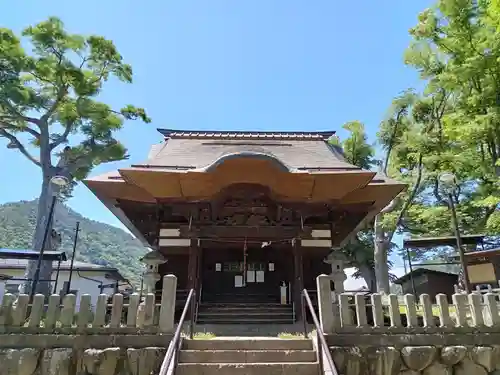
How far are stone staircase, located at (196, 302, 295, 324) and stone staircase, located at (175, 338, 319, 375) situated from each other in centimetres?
282

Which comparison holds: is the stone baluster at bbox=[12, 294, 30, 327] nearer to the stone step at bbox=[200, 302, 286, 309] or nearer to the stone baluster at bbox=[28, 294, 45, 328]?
the stone baluster at bbox=[28, 294, 45, 328]

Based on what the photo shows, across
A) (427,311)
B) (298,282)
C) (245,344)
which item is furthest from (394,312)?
(298,282)

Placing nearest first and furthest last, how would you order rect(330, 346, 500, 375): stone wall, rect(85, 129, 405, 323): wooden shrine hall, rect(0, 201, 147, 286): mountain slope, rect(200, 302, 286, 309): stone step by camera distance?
rect(330, 346, 500, 375): stone wall, rect(85, 129, 405, 323): wooden shrine hall, rect(200, 302, 286, 309): stone step, rect(0, 201, 147, 286): mountain slope

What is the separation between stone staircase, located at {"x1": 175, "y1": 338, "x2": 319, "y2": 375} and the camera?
18.1 feet

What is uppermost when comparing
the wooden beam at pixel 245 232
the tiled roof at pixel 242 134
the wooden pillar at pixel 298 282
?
the tiled roof at pixel 242 134

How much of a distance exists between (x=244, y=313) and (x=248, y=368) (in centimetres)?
369

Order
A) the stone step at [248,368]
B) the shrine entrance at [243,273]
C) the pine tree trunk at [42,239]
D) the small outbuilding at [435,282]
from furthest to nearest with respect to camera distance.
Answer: the small outbuilding at [435,282] → the pine tree trunk at [42,239] → the shrine entrance at [243,273] → the stone step at [248,368]

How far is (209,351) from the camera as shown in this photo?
587 cm

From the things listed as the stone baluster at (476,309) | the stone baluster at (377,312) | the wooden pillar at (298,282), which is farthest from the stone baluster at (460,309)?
the wooden pillar at (298,282)

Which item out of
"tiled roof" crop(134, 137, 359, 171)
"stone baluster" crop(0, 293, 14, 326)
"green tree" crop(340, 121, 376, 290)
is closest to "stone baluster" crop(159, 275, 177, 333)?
"stone baluster" crop(0, 293, 14, 326)

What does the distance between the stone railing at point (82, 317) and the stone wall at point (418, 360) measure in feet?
9.52

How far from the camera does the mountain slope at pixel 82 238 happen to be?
4875 centimetres

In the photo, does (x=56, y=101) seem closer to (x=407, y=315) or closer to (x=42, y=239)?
(x=42, y=239)

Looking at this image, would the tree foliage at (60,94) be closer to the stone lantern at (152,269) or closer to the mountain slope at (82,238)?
the stone lantern at (152,269)
